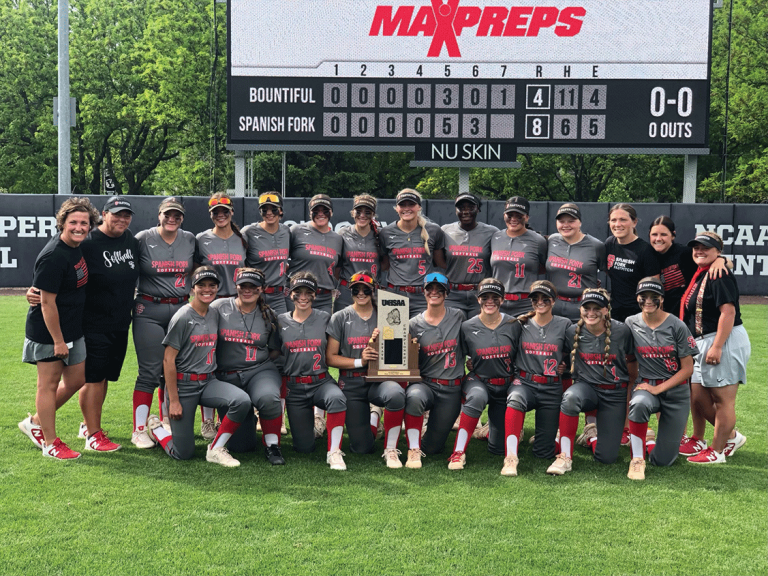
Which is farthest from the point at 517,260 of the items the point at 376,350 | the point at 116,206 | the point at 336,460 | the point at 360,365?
the point at 116,206

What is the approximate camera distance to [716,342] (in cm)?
534

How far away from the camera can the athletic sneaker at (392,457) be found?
208 inches

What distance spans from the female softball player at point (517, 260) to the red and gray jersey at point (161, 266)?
98.3 inches

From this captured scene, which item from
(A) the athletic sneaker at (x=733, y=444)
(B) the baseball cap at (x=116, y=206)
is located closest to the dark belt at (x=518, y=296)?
(A) the athletic sneaker at (x=733, y=444)

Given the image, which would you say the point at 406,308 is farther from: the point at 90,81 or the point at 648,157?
the point at 90,81

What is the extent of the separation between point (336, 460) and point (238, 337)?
1.14 metres

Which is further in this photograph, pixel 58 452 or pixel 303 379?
pixel 303 379

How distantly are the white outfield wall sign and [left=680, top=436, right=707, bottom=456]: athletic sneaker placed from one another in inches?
288

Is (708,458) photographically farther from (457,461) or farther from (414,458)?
(414,458)

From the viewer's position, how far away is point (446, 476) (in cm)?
511

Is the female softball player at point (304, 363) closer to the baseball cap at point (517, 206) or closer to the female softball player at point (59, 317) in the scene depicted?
the female softball player at point (59, 317)

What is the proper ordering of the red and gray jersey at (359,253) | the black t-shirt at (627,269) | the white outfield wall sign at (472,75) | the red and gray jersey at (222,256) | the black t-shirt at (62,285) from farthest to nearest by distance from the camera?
1. the white outfield wall sign at (472,75)
2. the red and gray jersey at (359,253)
3. the red and gray jersey at (222,256)
4. the black t-shirt at (627,269)
5. the black t-shirt at (62,285)

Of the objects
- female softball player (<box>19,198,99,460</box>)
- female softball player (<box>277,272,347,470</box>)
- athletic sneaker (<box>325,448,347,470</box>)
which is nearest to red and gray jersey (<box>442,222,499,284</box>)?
female softball player (<box>277,272,347,470</box>)

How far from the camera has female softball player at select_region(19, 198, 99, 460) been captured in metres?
5.11
